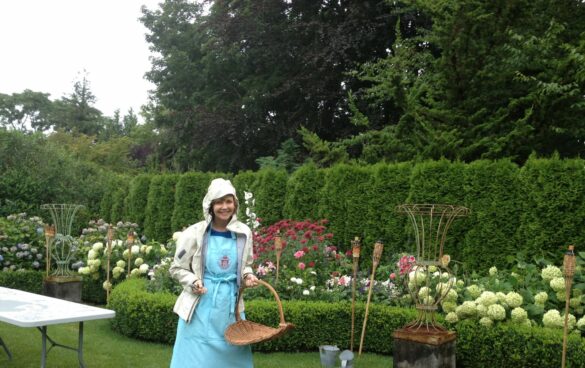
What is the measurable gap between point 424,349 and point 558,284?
162cm

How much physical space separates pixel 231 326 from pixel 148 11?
2326 cm

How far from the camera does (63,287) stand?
27.6ft

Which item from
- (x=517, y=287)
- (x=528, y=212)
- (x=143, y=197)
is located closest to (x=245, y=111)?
(x=143, y=197)

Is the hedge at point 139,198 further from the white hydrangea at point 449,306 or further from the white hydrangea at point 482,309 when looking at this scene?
the white hydrangea at point 482,309

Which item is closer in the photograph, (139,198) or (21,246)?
(21,246)

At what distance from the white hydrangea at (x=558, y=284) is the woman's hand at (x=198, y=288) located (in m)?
3.72

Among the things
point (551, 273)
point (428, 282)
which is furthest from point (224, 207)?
point (551, 273)

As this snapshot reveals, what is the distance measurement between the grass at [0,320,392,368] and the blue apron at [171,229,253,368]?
7.46ft

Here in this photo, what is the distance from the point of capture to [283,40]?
56.6 feet

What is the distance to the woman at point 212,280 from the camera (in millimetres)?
3385

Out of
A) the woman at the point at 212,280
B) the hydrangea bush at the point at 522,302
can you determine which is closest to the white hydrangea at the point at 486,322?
the hydrangea bush at the point at 522,302

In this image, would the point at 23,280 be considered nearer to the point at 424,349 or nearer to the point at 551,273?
the point at 424,349

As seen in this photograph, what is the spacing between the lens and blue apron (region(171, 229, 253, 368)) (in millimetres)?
3373

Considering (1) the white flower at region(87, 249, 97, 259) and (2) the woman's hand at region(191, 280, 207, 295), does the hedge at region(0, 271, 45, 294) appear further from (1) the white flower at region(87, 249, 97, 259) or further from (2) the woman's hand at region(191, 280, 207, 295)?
(2) the woman's hand at region(191, 280, 207, 295)
